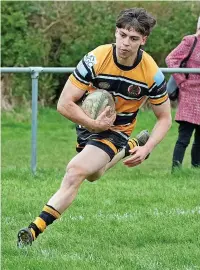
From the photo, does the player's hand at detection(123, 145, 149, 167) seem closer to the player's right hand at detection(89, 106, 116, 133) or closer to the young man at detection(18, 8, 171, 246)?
the young man at detection(18, 8, 171, 246)

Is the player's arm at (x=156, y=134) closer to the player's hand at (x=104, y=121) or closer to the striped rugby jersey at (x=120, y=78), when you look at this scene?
the striped rugby jersey at (x=120, y=78)

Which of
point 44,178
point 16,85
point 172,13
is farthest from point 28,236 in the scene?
point 172,13

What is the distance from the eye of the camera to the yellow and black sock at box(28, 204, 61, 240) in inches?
240

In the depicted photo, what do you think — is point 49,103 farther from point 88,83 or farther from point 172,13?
point 88,83

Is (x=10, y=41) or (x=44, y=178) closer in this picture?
(x=44, y=178)

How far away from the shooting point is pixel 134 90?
20.8 feet

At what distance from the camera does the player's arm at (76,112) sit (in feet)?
20.0

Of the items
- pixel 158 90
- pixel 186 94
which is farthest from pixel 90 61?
pixel 186 94

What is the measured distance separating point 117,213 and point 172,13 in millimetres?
12301

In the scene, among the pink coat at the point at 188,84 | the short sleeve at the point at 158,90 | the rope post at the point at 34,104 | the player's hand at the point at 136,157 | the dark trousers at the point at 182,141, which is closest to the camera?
the player's hand at the point at 136,157

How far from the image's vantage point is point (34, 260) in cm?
563

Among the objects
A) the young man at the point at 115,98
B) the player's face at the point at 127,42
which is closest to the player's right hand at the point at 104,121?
the young man at the point at 115,98

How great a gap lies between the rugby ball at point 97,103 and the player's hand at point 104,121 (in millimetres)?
39

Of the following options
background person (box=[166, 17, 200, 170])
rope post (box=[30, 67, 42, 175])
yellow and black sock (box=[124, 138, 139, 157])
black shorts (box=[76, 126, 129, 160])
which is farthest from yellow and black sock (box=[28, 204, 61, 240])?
background person (box=[166, 17, 200, 170])
